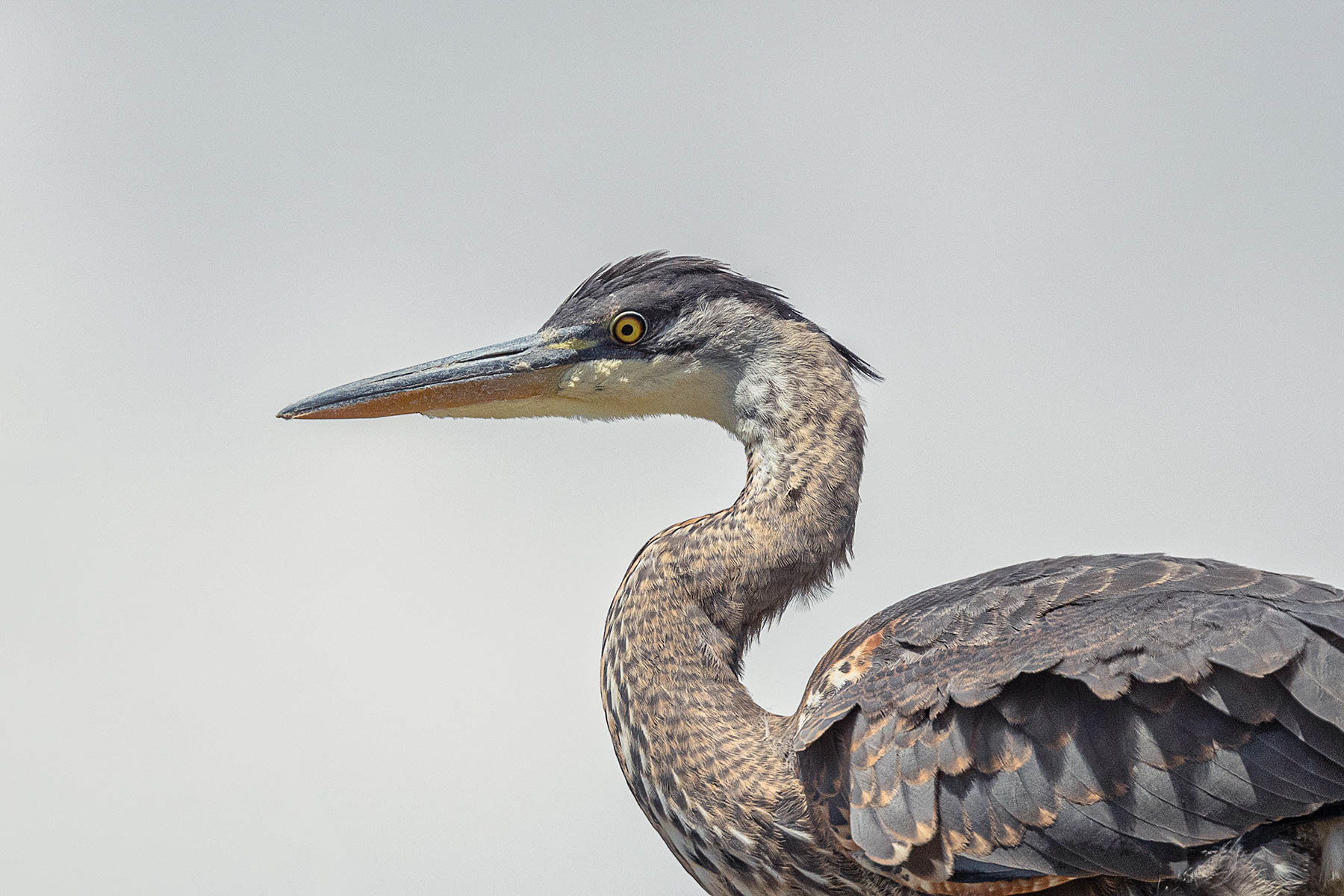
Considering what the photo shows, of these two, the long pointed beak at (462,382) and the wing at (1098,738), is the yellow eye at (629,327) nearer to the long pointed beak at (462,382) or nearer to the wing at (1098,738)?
the long pointed beak at (462,382)

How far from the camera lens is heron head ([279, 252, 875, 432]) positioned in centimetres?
381

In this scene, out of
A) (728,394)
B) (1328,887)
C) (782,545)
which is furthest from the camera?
(728,394)

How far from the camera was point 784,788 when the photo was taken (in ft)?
10.4

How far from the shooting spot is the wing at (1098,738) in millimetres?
2793

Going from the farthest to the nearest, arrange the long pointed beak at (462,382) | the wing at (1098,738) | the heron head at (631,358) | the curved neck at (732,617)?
the long pointed beak at (462,382)
the heron head at (631,358)
the curved neck at (732,617)
the wing at (1098,738)

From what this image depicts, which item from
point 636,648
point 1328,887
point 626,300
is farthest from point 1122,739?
point 626,300

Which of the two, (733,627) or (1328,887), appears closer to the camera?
(1328,887)

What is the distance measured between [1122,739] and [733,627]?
3.67 ft

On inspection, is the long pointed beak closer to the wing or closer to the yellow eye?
the yellow eye

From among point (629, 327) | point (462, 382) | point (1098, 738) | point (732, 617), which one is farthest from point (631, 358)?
point (1098, 738)

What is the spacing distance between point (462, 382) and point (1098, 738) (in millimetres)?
2166

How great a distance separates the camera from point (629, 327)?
388 centimetres

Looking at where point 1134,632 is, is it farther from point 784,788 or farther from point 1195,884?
point 784,788

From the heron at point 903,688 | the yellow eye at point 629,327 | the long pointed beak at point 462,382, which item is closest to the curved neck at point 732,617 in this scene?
the heron at point 903,688
